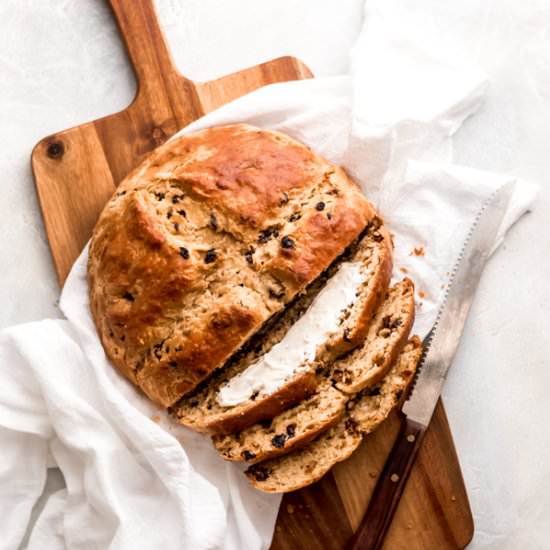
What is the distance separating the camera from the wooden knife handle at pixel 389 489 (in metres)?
3.48

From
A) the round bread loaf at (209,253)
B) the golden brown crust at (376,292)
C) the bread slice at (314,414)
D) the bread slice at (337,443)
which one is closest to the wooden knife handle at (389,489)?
the bread slice at (337,443)

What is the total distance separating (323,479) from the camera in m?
3.58

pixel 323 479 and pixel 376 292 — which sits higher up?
pixel 376 292

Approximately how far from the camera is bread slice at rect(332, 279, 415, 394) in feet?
10.9

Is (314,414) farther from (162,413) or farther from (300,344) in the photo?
(162,413)

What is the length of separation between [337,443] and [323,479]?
0.91 ft

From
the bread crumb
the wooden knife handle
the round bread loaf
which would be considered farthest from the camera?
the bread crumb

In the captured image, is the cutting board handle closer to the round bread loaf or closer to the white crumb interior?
the round bread loaf

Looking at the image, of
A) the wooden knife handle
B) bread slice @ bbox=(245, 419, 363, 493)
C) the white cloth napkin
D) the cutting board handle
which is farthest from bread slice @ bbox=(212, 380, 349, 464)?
the cutting board handle

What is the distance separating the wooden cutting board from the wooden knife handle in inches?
2.8

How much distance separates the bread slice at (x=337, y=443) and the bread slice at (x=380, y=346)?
0.10 metres

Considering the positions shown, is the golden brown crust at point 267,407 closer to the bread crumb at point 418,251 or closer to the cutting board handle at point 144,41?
the bread crumb at point 418,251

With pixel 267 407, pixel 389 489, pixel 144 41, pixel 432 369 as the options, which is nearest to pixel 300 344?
pixel 267 407

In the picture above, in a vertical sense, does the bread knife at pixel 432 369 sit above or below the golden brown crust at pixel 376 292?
below
